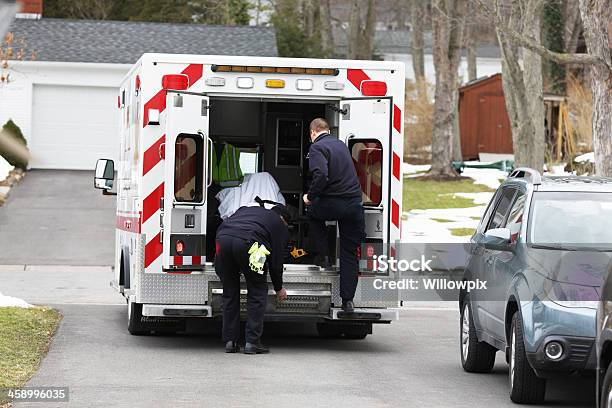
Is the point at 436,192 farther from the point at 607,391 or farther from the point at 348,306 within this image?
the point at 607,391

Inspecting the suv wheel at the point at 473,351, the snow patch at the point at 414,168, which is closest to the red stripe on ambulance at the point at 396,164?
the suv wheel at the point at 473,351

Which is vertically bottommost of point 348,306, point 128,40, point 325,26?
point 348,306

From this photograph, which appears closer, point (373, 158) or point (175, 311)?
point (175, 311)

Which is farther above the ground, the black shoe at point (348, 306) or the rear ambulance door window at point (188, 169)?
the rear ambulance door window at point (188, 169)

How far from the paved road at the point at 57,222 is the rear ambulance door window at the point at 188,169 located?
1046 centimetres

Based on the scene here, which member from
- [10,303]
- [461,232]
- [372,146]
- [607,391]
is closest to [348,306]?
[372,146]

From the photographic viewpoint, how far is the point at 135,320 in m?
12.1

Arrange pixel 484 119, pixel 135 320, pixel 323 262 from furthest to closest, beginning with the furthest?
pixel 484 119 → pixel 135 320 → pixel 323 262

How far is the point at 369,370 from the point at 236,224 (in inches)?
75.0

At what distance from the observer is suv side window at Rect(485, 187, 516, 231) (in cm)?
1004

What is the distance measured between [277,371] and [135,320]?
2577mm

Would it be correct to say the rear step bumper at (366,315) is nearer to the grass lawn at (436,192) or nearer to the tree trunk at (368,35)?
the grass lawn at (436,192)

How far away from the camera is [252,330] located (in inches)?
436

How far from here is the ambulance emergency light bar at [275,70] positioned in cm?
1130
